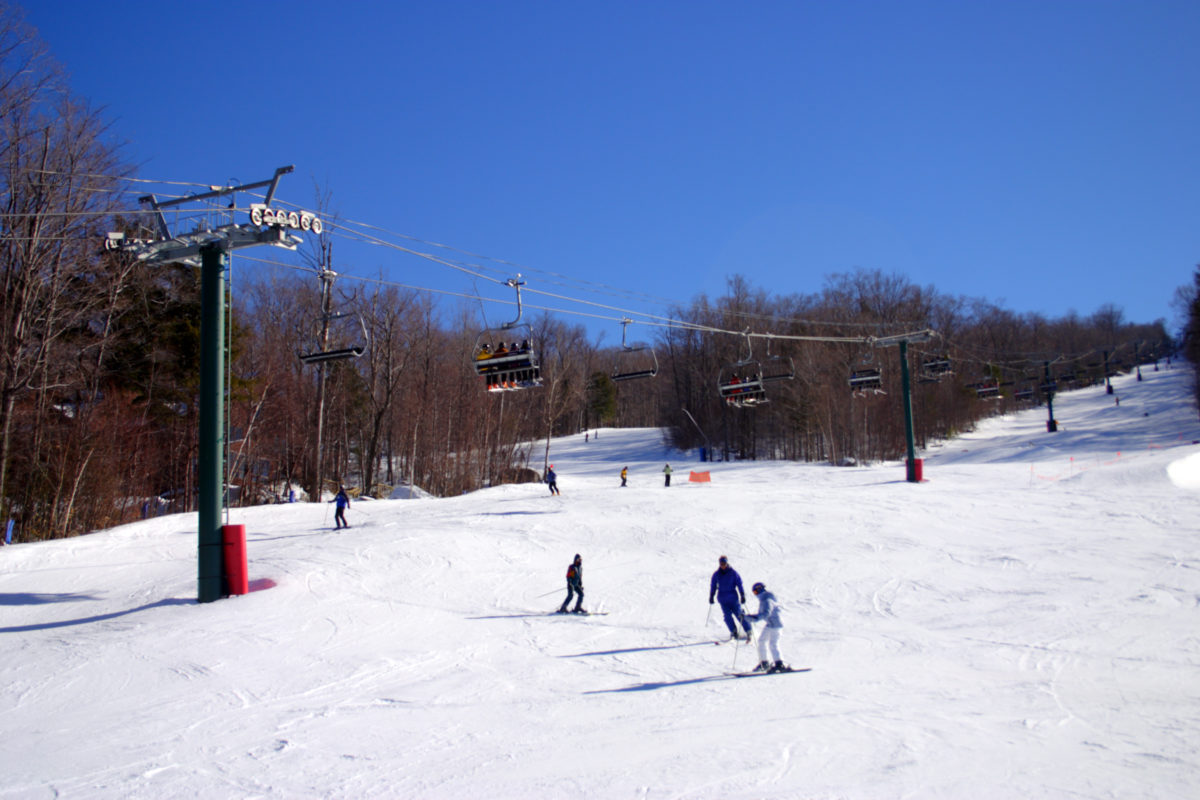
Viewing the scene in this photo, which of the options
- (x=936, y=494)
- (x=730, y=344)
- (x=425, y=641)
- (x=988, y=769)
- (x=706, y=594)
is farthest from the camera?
(x=730, y=344)

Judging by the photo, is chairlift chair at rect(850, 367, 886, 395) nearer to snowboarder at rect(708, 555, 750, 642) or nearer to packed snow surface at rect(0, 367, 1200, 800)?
packed snow surface at rect(0, 367, 1200, 800)

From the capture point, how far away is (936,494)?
28188 mm

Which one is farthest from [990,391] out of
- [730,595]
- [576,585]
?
[730,595]

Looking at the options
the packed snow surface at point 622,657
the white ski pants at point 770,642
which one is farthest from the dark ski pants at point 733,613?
the white ski pants at point 770,642

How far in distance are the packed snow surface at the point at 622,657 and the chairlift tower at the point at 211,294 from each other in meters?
1.30

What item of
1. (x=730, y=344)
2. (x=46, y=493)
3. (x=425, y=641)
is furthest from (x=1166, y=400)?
(x=46, y=493)

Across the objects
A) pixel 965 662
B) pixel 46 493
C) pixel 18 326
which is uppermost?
pixel 18 326

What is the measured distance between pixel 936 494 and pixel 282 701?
2539 centimetres

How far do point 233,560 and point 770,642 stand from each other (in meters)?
11.3


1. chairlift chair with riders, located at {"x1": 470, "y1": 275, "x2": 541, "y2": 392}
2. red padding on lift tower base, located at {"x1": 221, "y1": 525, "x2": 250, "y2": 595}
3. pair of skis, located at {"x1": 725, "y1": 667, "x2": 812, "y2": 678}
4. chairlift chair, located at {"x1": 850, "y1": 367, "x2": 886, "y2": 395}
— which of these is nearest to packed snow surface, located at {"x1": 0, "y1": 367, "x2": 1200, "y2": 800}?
pair of skis, located at {"x1": 725, "y1": 667, "x2": 812, "y2": 678}

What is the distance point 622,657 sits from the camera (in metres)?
11.7

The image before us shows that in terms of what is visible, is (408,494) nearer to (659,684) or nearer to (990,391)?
(659,684)

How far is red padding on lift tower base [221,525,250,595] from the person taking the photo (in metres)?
15.4

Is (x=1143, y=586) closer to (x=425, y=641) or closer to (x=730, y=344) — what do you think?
(x=425, y=641)
